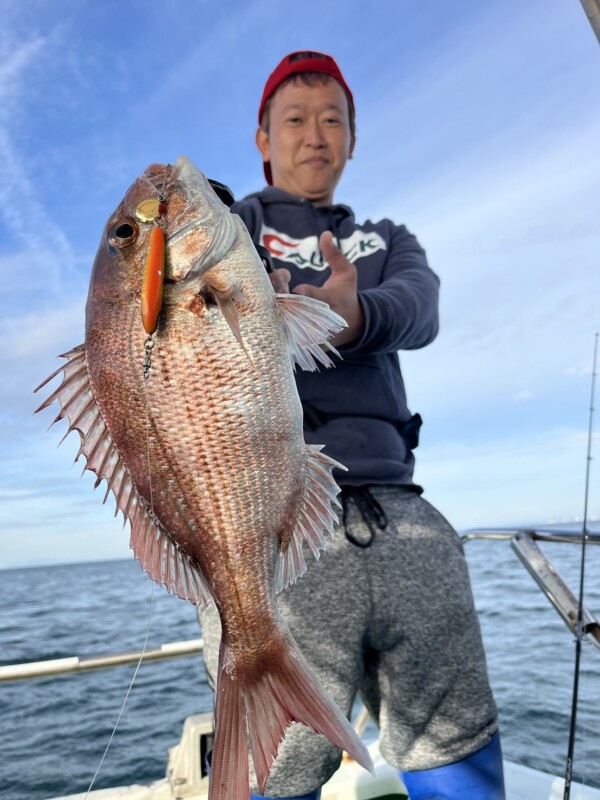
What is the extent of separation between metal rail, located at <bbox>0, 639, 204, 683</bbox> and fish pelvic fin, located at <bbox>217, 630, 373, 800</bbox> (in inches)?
61.8

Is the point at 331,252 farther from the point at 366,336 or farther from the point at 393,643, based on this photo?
the point at 393,643

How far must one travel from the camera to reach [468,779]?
1.78m

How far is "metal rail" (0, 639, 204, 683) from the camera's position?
9.21 ft

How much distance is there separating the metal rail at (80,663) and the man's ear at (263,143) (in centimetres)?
213

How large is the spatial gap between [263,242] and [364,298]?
0.66m

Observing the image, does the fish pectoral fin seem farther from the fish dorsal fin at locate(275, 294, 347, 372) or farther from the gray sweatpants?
the gray sweatpants

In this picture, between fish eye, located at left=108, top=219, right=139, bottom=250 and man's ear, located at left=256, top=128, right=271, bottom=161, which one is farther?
man's ear, located at left=256, top=128, right=271, bottom=161

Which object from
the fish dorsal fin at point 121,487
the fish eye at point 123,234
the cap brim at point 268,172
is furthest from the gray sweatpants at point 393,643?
the cap brim at point 268,172

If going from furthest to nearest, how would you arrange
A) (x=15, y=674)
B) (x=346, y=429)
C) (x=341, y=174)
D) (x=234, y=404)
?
(x=15, y=674) < (x=341, y=174) < (x=346, y=429) < (x=234, y=404)

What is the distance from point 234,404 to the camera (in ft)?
4.12

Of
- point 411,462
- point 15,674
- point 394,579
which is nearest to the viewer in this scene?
point 394,579

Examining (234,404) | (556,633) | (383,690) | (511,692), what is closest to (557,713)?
(511,692)

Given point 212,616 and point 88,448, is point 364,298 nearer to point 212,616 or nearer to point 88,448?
point 88,448

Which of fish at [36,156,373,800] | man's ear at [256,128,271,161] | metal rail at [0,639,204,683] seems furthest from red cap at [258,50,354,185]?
metal rail at [0,639,204,683]
